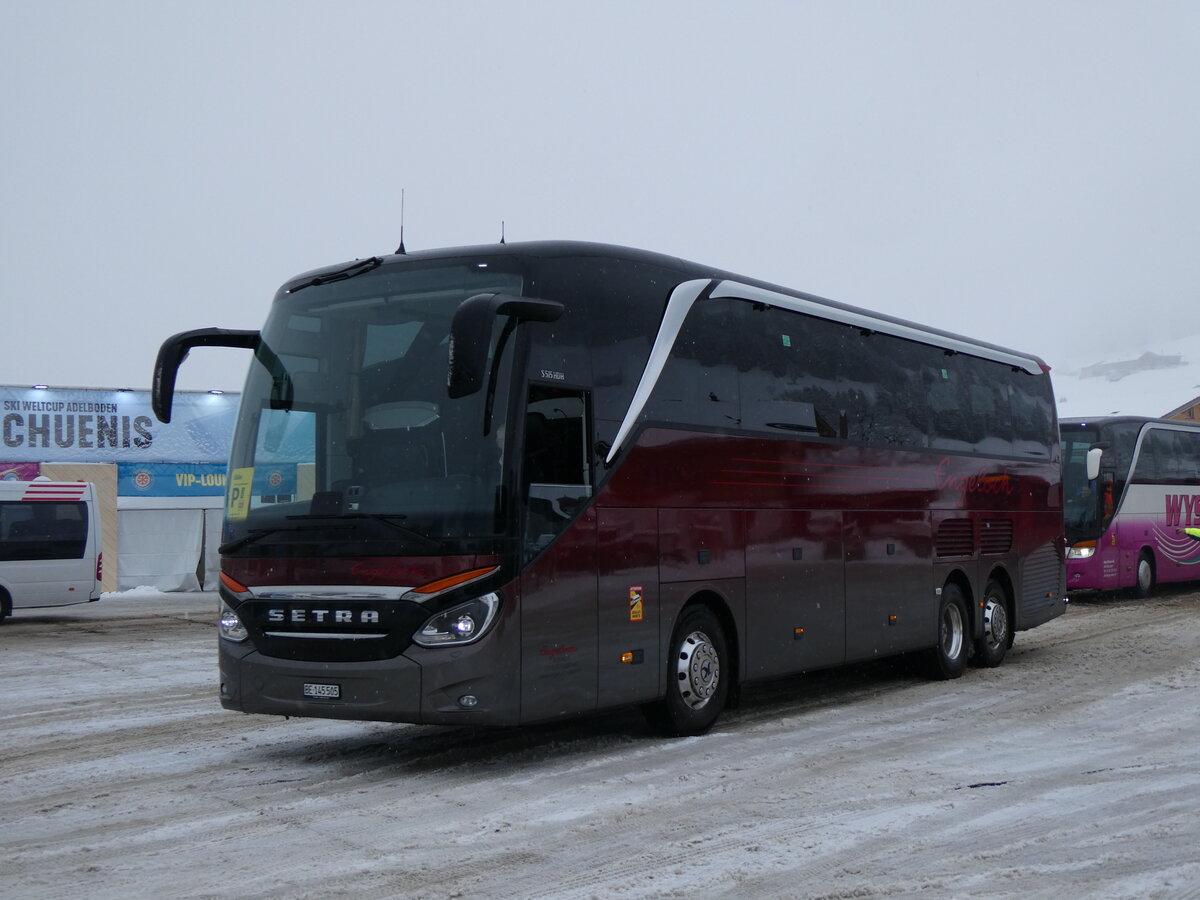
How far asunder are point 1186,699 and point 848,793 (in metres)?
5.65

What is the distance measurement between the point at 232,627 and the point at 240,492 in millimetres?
Answer: 912

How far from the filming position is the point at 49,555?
24.1m

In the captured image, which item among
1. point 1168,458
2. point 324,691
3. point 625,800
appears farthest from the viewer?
point 1168,458

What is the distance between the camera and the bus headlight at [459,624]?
8344 millimetres

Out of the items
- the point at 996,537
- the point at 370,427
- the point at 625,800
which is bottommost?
the point at 625,800

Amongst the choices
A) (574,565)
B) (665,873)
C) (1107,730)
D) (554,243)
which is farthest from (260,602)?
(1107,730)

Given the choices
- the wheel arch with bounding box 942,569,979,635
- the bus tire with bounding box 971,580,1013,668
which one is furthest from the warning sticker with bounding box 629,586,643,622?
the bus tire with bounding box 971,580,1013,668

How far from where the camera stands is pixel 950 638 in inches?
580

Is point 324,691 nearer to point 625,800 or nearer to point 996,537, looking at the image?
point 625,800

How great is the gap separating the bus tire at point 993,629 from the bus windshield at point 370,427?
8.71m

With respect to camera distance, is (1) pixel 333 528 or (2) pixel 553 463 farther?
(2) pixel 553 463

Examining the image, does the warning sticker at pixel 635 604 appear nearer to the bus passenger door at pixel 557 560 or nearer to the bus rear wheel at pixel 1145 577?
the bus passenger door at pixel 557 560

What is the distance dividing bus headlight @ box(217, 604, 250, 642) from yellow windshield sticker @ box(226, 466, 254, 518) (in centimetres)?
66

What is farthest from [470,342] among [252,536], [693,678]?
[693,678]
